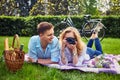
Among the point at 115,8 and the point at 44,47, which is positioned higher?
the point at 44,47

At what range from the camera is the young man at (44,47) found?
249 inches

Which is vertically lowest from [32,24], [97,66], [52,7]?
[52,7]

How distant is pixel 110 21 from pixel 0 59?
10181mm

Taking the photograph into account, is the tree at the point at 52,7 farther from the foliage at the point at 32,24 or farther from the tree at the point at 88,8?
the foliage at the point at 32,24

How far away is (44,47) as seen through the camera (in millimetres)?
6586

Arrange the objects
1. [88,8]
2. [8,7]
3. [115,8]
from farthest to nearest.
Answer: [88,8] → [8,7] → [115,8]

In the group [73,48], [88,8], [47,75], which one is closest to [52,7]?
[88,8]

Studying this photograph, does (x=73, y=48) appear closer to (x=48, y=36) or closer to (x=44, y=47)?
(x=48, y=36)

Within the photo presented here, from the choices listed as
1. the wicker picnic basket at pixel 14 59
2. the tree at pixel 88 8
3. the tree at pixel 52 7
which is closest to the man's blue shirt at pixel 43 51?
the wicker picnic basket at pixel 14 59

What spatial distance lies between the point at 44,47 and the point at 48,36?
351 millimetres

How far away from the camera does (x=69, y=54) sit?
646 centimetres

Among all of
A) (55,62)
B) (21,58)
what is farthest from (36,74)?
(55,62)

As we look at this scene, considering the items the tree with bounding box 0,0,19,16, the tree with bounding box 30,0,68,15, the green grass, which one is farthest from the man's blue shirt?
the tree with bounding box 0,0,19,16

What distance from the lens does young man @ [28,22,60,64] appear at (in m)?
6.34
